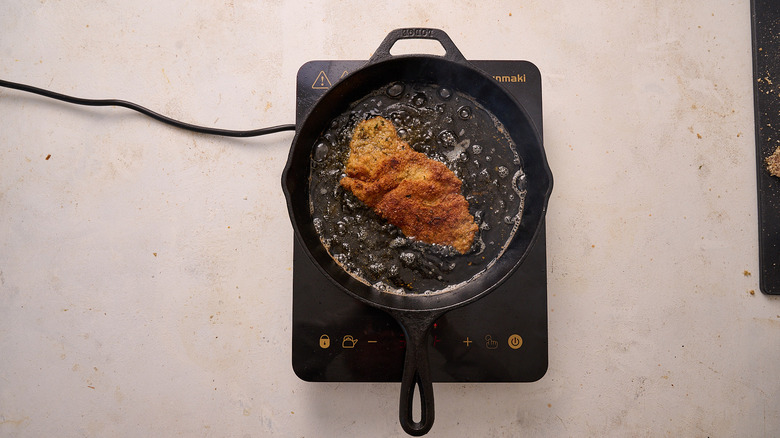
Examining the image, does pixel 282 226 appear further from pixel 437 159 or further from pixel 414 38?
pixel 414 38

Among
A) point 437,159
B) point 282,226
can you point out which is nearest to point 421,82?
point 437,159

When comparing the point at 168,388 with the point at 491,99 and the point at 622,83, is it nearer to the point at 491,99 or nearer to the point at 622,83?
the point at 491,99

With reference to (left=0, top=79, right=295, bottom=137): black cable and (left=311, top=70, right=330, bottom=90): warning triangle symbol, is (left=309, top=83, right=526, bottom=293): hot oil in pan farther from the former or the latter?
(left=0, top=79, right=295, bottom=137): black cable

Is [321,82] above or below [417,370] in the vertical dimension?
above

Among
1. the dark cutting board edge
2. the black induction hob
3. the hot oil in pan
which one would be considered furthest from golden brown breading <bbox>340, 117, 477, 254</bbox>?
the dark cutting board edge

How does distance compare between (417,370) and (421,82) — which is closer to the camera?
(417,370)

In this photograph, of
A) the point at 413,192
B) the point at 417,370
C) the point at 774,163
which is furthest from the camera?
the point at 774,163

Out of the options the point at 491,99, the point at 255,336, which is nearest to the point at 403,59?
the point at 491,99
